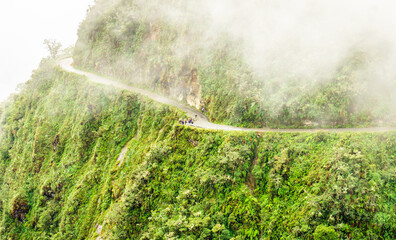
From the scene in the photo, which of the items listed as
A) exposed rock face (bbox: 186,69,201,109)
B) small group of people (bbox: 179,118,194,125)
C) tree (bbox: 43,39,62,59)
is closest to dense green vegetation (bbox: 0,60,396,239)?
small group of people (bbox: 179,118,194,125)

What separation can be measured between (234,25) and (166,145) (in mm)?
19962

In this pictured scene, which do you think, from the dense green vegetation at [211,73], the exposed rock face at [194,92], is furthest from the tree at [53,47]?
the exposed rock face at [194,92]

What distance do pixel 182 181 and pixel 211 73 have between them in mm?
17349

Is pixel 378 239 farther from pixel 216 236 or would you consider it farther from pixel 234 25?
pixel 234 25

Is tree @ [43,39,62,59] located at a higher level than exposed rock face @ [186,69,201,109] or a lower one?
higher

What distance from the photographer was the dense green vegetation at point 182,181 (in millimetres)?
18531

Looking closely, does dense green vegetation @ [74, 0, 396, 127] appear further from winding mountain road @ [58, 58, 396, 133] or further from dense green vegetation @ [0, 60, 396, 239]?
dense green vegetation @ [0, 60, 396, 239]

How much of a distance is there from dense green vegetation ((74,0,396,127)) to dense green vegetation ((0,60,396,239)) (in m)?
3.93

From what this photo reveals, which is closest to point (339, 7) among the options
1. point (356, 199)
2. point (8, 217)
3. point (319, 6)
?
point (319, 6)

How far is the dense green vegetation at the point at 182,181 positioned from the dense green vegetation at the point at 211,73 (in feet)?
12.9

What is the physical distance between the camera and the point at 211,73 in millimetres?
37281

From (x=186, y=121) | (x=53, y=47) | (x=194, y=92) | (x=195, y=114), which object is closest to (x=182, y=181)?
(x=186, y=121)

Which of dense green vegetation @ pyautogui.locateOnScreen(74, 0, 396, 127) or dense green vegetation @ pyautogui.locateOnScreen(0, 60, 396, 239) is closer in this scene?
dense green vegetation @ pyautogui.locateOnScreen(0, 60, 396, 239)

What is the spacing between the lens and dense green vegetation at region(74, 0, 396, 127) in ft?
82.2
